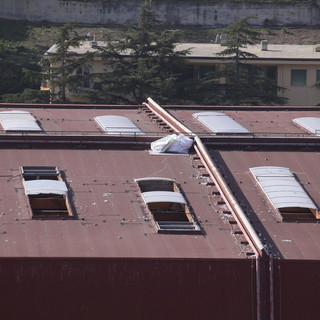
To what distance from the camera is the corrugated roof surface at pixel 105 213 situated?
4088cm

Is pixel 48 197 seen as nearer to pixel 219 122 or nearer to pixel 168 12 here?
pixel 219 122

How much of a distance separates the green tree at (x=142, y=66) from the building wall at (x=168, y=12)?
21.9 m

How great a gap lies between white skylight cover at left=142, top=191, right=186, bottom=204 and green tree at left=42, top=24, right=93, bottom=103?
29908mm

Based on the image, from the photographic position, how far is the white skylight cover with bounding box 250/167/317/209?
44.9 meters

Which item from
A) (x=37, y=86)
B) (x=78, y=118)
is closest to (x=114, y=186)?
(x=78, y=118)

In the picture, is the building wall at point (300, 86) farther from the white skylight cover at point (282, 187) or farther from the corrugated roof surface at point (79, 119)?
the white skylight cover at point (282, 187)

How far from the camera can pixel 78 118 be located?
186ft

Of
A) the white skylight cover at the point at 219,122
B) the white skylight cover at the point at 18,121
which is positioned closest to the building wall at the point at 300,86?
the white skylight cover at the point at 219,122

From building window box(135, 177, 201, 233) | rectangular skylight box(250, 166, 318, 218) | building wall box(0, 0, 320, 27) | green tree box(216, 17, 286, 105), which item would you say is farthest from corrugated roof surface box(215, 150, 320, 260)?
building wall box(0, 0, 320, 27)

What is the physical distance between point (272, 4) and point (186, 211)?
197ft

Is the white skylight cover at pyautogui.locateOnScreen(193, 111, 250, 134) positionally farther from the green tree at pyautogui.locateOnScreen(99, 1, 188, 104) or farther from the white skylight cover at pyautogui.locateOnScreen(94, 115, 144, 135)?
the green tree at pyautogui.locateOnScreen(99, 1, 188, 104)

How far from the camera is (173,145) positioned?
161ft
